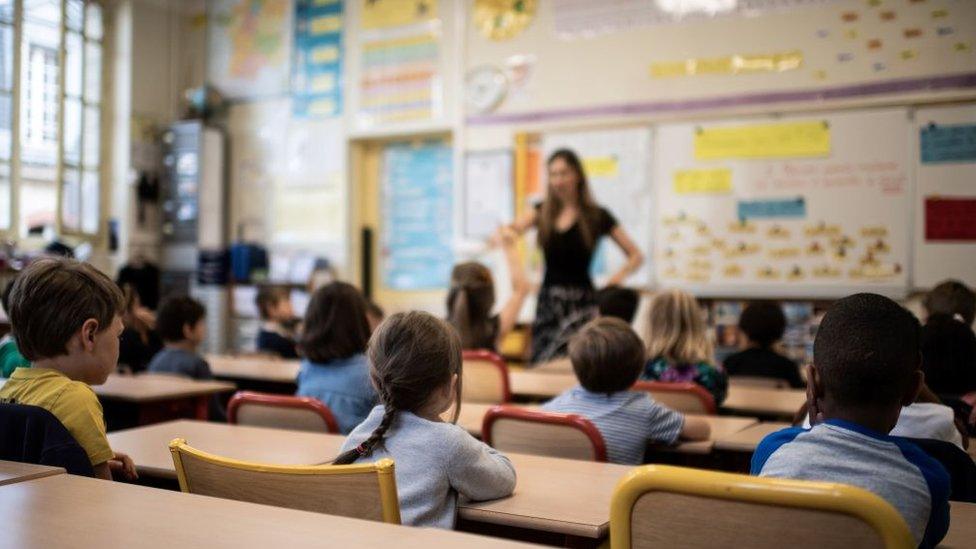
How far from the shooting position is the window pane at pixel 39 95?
735cm

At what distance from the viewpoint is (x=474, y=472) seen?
5.42 ft

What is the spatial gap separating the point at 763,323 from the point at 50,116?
20.7 feet

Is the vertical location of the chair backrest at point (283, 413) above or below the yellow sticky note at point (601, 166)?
below

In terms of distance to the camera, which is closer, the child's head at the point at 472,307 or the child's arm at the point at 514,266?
the child's head at the point at 472,307

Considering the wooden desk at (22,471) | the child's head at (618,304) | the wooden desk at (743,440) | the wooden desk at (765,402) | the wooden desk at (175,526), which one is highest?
the child's head at (618,304)

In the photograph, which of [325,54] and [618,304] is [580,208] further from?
[325,54]

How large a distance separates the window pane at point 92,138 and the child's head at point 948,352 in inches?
295

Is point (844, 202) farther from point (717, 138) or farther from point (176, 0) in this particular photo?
point (176, 0)

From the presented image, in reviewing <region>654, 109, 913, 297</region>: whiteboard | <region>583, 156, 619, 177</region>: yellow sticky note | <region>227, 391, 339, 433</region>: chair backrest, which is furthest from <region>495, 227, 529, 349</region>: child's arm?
<region>227, 391, 339, 433</region>: chair backrest

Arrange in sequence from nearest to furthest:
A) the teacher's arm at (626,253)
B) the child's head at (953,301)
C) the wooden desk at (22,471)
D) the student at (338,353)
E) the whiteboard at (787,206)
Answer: the wooden desk at (22,471), the student at (338,353), the child's head at (953,301), the whiteboard at (787,206), the teacher's arm at (626,253)

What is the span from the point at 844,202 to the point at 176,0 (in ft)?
21.3

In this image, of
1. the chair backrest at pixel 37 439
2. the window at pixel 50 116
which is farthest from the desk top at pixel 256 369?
the window at pixel 50 116

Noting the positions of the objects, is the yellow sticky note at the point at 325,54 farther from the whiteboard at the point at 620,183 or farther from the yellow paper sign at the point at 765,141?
the yellow paper sign at the point at 765,141

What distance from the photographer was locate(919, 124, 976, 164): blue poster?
17.1ft
